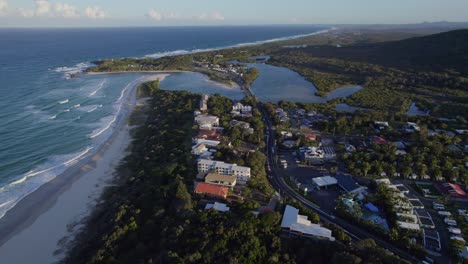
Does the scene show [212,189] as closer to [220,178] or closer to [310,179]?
[220,178]

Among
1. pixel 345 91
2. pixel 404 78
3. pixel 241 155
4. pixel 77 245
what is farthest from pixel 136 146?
pixel 404 78

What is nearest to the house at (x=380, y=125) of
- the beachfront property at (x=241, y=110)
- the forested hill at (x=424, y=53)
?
the beachfront property at (x=241, y=110)

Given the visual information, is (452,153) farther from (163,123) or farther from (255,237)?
(163,123)

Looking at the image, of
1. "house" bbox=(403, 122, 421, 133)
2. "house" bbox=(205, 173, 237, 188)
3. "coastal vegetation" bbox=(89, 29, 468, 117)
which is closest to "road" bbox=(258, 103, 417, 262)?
"house" bbox=(205, 173, 237, 188)

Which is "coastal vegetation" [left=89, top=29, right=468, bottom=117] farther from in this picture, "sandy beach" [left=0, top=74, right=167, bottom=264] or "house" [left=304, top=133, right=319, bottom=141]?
"sandy beach" [left=0, top=74, right=167, bottom=264]

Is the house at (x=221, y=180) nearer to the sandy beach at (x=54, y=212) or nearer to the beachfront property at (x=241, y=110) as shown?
the sandy beach at (x=54, y=212)

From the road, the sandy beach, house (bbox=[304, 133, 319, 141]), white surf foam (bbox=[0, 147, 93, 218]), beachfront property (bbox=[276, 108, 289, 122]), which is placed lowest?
the sandy beach
